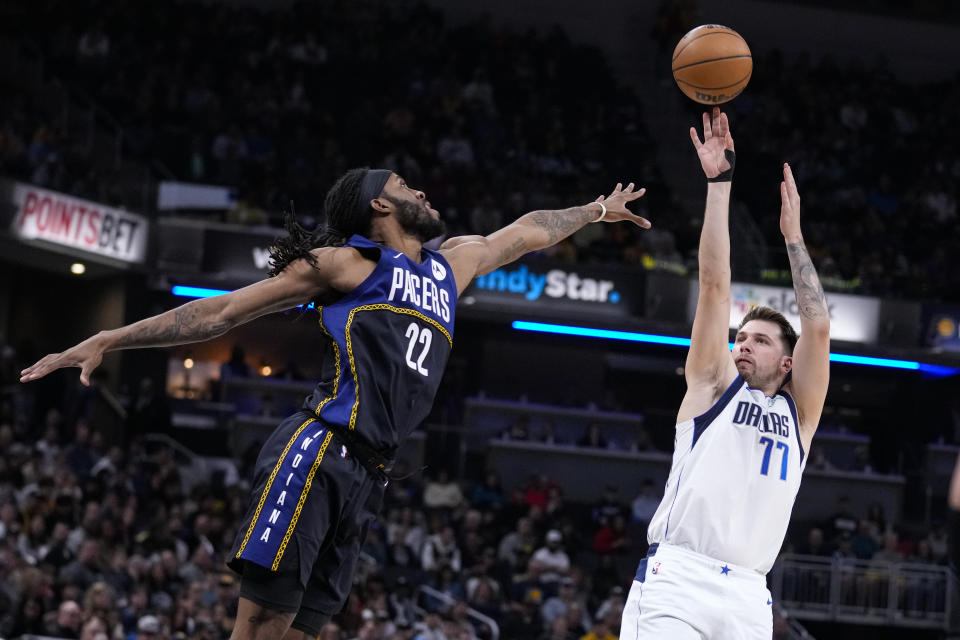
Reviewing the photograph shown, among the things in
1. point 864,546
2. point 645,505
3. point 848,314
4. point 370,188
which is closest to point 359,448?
point 370,188

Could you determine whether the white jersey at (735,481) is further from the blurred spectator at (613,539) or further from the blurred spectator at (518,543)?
the blurred spectator at (613,539)

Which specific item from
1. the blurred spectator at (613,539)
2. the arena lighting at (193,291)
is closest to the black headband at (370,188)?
the blurred spectator at (613,539)

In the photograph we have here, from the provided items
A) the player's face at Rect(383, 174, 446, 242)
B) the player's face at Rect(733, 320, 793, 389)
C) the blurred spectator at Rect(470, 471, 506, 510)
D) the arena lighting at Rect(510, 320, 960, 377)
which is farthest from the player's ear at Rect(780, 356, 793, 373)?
the arena lighting at Rect(510, 320, 960, 377)

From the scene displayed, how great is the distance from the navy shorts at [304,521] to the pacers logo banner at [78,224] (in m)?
13.7

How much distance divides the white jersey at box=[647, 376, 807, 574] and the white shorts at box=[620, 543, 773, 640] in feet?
0.20

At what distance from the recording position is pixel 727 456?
15.0 feet

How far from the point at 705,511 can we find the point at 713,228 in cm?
107

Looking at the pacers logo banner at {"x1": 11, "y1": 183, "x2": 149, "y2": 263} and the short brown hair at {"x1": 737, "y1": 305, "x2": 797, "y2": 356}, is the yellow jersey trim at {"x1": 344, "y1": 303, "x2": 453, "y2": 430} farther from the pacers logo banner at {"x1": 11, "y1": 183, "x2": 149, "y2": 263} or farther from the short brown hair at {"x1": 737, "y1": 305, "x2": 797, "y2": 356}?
the pacers logo banner at {"x1": 11, "y1": 183, "x2": 149, "y2": 263}

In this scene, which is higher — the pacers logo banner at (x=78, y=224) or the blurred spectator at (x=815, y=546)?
the pacers logo banner at (x=78, y=224)

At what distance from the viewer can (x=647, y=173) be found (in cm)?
2192

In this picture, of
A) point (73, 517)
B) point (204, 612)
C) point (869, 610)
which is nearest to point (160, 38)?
point (73, 517)

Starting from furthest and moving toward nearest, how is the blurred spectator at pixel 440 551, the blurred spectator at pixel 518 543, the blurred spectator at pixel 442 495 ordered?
the blurred spectator at pixel 442 495 → the blurred spectator at pixel 518 543 → the blurred spectator at pixel 440 551

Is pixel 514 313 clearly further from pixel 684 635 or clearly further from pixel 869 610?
pixel 684 635

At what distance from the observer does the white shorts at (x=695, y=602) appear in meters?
4.34
